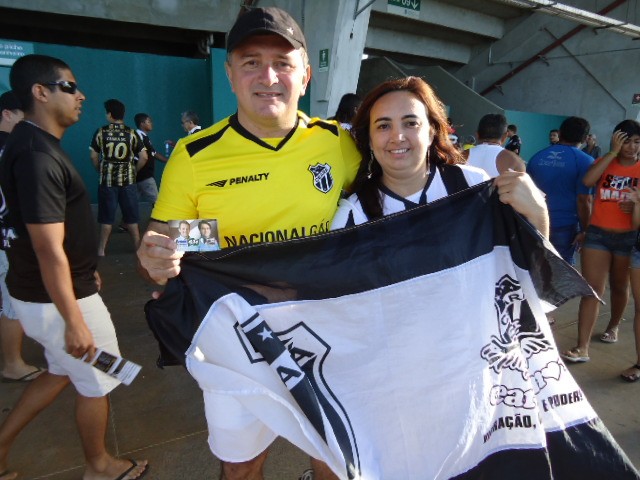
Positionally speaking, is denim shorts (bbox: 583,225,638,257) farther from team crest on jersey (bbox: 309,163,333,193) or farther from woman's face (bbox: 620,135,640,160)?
team crest on jersey (bbox: 309,163,333,193)

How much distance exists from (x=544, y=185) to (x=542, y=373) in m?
2.96

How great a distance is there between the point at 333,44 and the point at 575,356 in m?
7.01

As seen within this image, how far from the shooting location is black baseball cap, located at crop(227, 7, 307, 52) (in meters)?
1.70

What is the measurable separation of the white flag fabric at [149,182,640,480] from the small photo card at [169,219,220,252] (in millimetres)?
98

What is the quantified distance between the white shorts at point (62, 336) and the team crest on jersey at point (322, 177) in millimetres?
1315

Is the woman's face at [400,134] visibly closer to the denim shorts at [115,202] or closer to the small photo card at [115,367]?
the small photo card at [115,367]

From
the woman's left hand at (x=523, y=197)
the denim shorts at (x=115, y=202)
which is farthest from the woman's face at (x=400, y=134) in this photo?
the denim shorts at (x=115, y=202)

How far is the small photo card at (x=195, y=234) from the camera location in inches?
59.9

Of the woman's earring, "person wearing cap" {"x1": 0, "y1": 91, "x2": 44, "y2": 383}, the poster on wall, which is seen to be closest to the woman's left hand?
the woman's earring

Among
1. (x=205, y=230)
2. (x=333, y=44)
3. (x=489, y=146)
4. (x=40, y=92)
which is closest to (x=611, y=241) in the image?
(x=489, y=146)

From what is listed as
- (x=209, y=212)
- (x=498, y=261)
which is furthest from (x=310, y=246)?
(x=498, y=261)

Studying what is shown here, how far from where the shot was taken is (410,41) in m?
16.9

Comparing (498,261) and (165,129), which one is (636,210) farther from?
(165,129)

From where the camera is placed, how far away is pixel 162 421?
2924 mm
